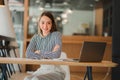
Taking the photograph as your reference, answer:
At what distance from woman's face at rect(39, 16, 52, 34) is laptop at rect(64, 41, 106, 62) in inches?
34.5

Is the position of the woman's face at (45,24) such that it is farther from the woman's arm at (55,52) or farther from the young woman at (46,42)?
the woman's arm at (55,52)

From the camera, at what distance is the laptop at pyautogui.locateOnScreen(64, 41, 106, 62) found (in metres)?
2.23

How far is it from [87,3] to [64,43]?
158 centimetres

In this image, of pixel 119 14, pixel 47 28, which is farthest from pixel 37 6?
pixel 47 28

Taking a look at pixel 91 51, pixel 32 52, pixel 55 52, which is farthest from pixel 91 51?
pixel 32 52

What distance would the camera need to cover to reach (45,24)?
305cm

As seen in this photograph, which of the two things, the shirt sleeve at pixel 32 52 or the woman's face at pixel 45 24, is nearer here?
the shirt sleeve at pixel 32 52

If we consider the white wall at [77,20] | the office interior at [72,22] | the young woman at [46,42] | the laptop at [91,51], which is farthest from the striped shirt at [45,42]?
the white wall at [77,20]

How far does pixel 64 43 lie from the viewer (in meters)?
6.77

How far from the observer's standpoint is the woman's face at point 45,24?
3.05 m

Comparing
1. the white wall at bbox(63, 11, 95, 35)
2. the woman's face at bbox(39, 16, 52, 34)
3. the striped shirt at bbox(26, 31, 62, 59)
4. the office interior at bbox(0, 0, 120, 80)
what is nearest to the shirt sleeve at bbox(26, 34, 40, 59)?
the striped shirt at bbox(26, 31, 62, 59)

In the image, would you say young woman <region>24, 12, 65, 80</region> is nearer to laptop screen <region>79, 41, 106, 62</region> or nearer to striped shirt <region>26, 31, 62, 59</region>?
striped shirt <region>26, 31, 62, 59</region>

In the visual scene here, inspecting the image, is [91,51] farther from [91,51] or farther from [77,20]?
[77,20]

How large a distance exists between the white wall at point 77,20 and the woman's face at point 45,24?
432cm
